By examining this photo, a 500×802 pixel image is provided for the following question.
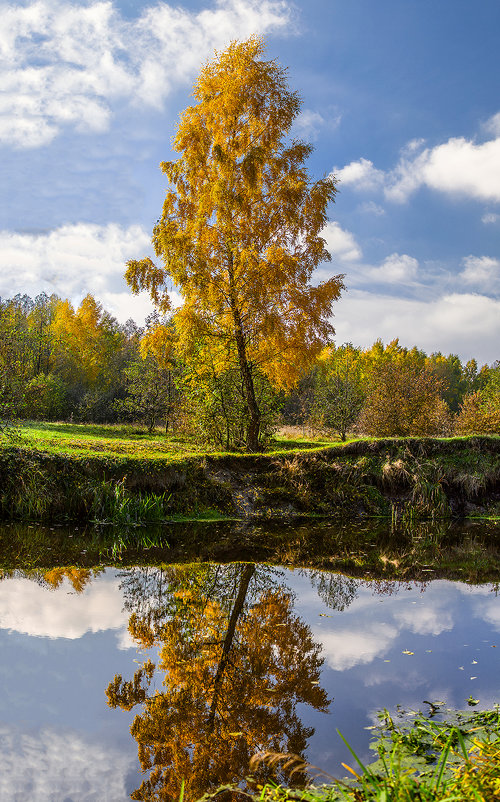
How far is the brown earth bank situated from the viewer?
10.2m

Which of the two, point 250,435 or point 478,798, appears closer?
point 478,798

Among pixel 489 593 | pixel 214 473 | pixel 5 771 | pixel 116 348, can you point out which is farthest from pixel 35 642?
pixel 116 348

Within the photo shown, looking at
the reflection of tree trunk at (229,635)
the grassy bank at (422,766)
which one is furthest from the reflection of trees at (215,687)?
the grassy bank at (422,766)

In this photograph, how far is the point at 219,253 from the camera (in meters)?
13.4

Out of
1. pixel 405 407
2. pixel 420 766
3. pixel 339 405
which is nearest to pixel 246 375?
pixel 405 407

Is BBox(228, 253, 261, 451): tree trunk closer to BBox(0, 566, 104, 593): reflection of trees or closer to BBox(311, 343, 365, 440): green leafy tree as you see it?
BBox(0, 566, 104, 593): reflection of trees

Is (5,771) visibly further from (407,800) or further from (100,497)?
(100,497)

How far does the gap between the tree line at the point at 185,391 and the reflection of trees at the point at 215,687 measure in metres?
7.74

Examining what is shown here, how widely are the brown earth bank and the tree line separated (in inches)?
81.8

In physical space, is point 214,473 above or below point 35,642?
above

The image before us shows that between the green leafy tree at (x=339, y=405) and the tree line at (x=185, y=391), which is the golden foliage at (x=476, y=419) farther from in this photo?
the green leafy tree at (x=339, y=405)

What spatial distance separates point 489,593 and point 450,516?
6531mm

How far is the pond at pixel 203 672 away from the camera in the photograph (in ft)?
9.34

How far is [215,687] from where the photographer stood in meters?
3.67
